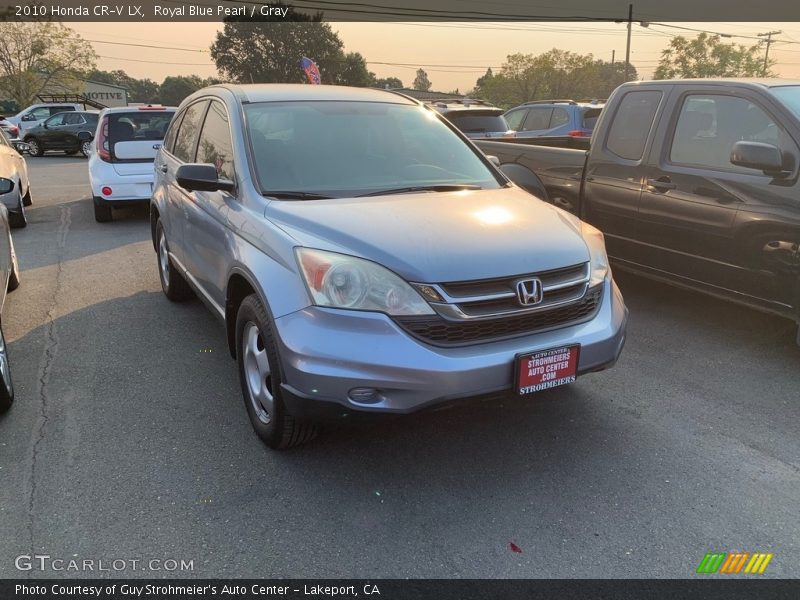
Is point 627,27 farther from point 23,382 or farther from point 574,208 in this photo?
point 23,382

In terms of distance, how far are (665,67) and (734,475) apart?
75.6 metres

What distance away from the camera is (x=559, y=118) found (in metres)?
13.3

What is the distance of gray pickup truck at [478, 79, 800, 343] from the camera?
427 cm

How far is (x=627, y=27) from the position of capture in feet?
155

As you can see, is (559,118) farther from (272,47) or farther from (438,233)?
(272,47)

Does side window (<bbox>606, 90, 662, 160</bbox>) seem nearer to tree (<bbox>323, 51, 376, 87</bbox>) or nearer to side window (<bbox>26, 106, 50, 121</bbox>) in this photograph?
Result: side window (<bbox>26, 106, 50, 121</bbox>)

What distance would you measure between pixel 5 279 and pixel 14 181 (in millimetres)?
5130

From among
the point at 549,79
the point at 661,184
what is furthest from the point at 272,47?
the point at 661,184

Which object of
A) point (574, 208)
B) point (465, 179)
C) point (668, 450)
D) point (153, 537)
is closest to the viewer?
point (153, 537)

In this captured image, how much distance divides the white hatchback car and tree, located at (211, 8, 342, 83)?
245 feet

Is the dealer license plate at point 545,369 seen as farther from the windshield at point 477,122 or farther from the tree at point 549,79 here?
the tree at point 549,79

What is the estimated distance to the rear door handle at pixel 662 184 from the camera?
4.99 meters


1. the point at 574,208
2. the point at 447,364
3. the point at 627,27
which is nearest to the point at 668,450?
the point at 447,364

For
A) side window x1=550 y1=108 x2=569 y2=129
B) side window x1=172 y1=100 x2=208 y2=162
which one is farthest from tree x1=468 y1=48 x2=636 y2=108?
side window x1=172 y1=100 x2=208 y2=162
